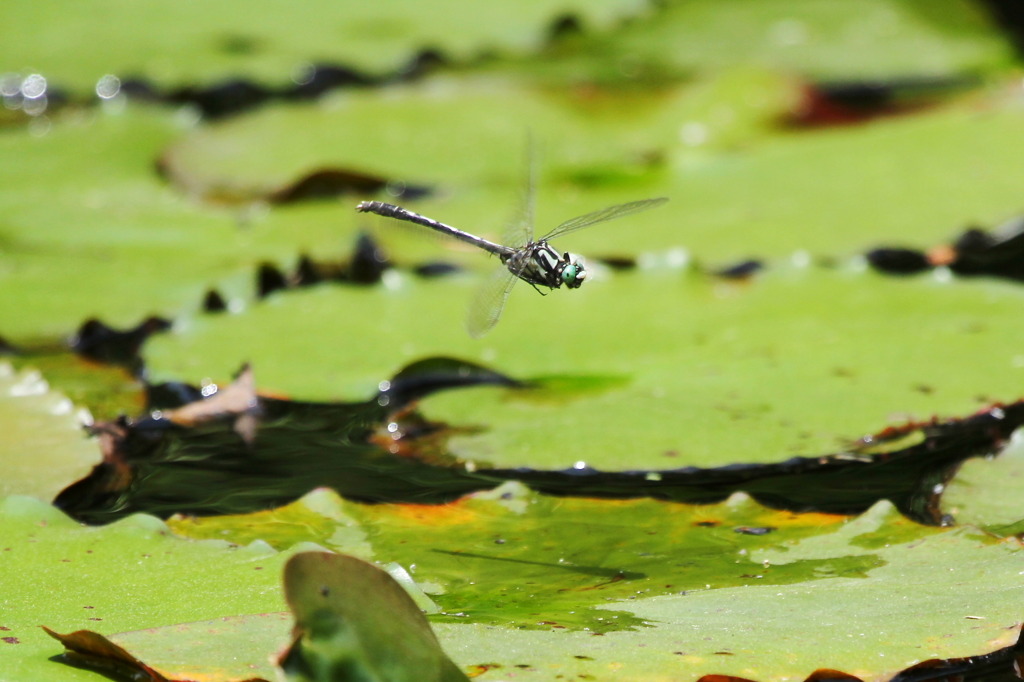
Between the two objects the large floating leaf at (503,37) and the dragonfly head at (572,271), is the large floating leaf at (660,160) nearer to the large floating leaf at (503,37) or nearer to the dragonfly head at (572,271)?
the large floating leaf at (503,37)

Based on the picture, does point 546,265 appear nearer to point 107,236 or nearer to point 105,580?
point 105,580

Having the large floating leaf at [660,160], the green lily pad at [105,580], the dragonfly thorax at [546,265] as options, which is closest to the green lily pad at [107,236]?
the large floating leaf at [660,160]

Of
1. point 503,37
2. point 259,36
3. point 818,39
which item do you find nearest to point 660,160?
point 503,37

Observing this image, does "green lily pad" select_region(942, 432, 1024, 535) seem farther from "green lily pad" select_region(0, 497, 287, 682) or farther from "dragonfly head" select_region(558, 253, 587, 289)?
"green lily pad" select_region(0, 497, 287, 682)

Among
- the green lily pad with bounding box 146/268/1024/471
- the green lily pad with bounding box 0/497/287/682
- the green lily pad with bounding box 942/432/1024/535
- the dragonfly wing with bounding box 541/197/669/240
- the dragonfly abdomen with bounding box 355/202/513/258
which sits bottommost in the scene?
the green lily pad with bounding box 0/497/287/682

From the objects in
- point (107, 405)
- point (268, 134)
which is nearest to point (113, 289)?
point (107, 405)

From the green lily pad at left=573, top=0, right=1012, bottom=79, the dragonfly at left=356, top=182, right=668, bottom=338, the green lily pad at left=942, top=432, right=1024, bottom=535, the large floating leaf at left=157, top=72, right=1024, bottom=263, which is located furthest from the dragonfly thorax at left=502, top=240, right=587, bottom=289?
the green lily pad at left=573, top=0, right=1012, bottom=79
